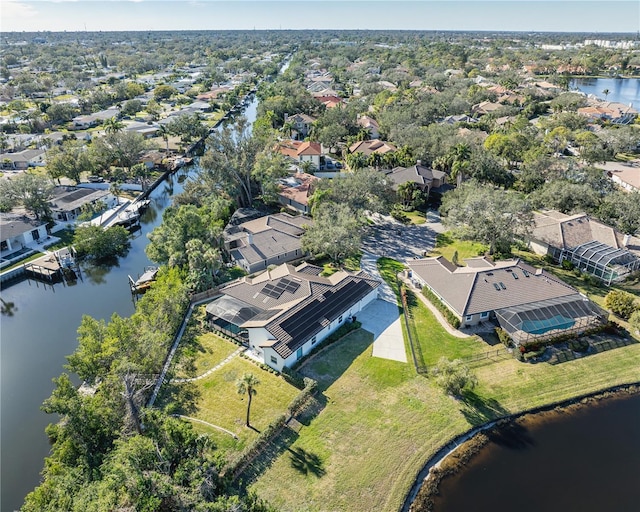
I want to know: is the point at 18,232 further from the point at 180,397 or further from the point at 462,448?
the point at 462,448

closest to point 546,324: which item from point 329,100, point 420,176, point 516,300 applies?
point 516,300

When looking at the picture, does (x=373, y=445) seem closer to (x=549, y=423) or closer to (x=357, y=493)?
(x=357, y=493)

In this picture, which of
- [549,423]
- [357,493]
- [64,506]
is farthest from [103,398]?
[549,423]

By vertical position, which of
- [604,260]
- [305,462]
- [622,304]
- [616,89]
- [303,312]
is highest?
[616,89]

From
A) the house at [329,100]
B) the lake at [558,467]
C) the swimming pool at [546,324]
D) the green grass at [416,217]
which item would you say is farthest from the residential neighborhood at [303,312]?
the house at [329,100]

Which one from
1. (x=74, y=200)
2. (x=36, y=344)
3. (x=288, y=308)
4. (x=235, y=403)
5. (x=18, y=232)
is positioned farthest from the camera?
(x=74, y=200)

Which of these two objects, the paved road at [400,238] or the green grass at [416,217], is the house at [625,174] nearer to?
the green grass at [416,217]
